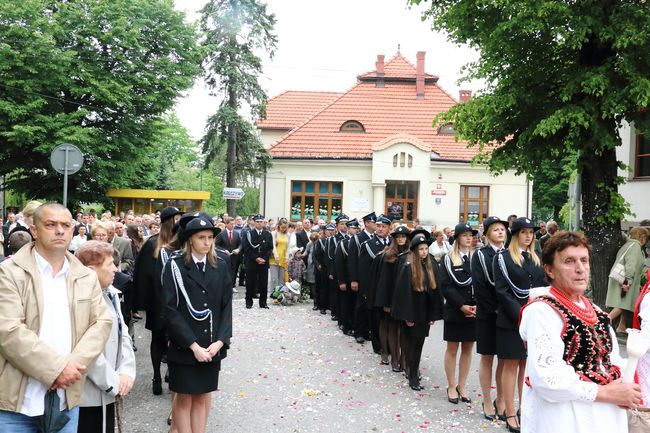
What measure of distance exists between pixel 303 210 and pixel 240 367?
2594cm

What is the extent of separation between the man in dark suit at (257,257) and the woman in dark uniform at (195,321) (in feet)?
31.2

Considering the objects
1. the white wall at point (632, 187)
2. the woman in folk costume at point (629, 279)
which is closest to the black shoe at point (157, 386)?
the woman in folk costume at point (629, 279)

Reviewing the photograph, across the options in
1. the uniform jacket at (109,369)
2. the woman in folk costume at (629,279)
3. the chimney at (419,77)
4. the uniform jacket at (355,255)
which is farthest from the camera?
the chimney at (419,77)

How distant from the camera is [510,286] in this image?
649 centimetres

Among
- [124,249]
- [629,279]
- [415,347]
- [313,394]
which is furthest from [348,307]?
[629,279]

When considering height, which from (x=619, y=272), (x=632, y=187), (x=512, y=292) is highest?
(x=632, y=187)

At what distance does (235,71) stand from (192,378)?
88.4 feet

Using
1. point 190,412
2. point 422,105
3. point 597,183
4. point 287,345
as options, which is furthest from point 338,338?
point 422,105

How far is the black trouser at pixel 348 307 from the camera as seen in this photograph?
40.2 feet

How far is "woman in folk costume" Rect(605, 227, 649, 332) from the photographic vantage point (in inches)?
433

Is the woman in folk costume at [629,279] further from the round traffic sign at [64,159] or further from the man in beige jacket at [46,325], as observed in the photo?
the round traffic sign at [64,159]

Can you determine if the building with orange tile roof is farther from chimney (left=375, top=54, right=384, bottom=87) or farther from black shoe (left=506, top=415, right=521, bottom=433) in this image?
black shoe (left=506, top=415, right=521, bottom=433)

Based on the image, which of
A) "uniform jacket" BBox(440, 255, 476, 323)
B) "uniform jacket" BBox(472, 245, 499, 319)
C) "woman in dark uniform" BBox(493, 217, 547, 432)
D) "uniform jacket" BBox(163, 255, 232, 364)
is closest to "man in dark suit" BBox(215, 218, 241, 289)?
"uniform jacket" BBox(440, 255, 476, 323)

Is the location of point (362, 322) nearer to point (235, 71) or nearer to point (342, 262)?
point (342, 262)
